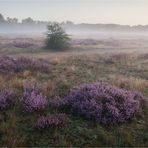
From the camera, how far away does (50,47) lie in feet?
106

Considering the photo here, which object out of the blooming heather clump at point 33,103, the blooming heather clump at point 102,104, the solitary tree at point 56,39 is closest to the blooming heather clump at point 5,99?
the blooming heather clump at point 33,103

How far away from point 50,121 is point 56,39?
24.5 metres

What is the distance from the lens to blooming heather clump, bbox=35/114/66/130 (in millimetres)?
8117

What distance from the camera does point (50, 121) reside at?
827 cm

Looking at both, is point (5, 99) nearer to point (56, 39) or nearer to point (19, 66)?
point (19, 66)

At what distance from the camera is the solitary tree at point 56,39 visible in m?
32.2

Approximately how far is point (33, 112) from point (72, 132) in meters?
1.64

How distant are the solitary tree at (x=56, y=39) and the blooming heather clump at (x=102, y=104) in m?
21.7

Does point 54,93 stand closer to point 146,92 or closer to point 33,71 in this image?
point 146,92

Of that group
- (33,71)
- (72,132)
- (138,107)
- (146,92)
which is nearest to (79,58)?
(33,71)

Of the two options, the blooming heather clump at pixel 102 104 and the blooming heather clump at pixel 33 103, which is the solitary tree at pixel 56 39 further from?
the blooming heather clump at pixel 33 103

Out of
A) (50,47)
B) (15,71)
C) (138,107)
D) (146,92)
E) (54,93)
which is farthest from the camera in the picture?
(50,47)

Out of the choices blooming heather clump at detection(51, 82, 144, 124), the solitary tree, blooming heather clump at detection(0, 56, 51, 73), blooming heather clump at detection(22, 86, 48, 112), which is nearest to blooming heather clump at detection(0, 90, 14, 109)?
blooming heather clump at detection(22, 86, 48, 112)

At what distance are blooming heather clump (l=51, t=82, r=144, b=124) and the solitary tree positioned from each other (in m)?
21.7
